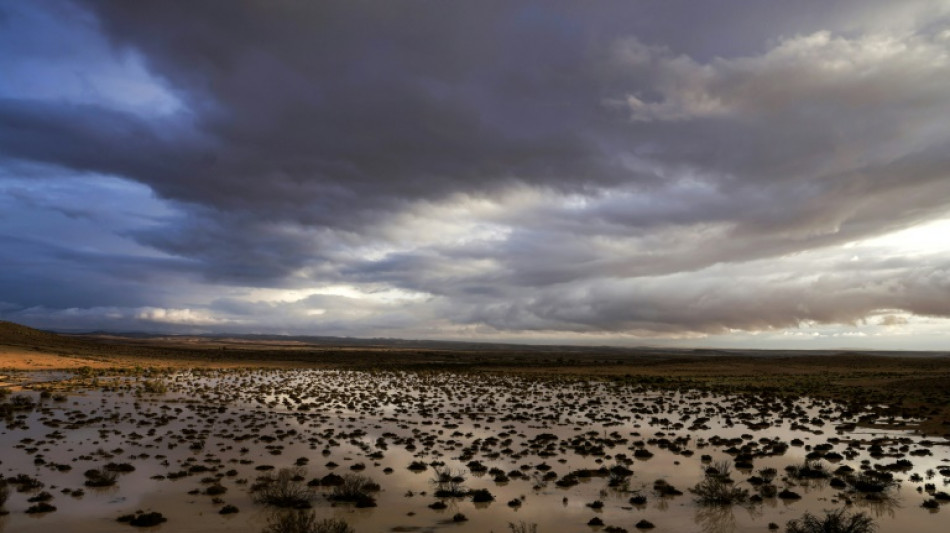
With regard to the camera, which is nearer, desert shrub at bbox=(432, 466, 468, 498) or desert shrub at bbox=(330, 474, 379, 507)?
desert shrub at bbox=(330, 474, 379, 507)

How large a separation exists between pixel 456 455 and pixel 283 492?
9691 mm

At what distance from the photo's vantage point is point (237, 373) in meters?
79.4

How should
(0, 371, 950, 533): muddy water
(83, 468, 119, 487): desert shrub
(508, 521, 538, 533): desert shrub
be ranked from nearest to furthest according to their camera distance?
1. (508, 521, 538, 533): desert shrub
2. (0, 371, 950, 533): muddy water
3. (83, 468, 119, 487): desert shrub

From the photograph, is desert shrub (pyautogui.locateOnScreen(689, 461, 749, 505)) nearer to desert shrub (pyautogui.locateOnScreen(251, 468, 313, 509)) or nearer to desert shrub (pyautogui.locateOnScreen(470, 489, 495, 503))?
desert shrub (pyautogui.locateOnScreen(470, 489, 495, 503))

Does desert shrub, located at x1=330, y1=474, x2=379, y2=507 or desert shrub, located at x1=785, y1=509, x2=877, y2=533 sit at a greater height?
desert shrub, located at x1=785, y1=509, x2=877, y2=533

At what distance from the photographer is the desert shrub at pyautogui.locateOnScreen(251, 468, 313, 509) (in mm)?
17391

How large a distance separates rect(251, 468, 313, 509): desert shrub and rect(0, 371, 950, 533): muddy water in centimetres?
46

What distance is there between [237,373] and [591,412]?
57943 millimetres

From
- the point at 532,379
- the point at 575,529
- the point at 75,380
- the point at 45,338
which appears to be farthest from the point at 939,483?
the point at 45,338

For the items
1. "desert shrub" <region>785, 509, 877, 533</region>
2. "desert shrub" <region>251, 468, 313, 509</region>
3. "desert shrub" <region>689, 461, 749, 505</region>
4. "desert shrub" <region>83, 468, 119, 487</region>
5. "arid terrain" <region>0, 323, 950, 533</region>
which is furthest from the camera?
"desert shrub" <region>83, 468, 119, 487</region>

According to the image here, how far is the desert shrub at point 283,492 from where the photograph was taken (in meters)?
17.4

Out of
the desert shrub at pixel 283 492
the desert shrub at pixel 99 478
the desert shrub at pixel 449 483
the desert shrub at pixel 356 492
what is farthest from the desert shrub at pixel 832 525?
the desert shrub at pixel 99 478

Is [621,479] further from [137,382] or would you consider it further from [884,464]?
[137,382]

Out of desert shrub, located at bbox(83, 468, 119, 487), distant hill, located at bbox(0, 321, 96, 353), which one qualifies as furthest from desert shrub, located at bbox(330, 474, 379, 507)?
distant hill, located at bbox(0, 321, 96, 353)
